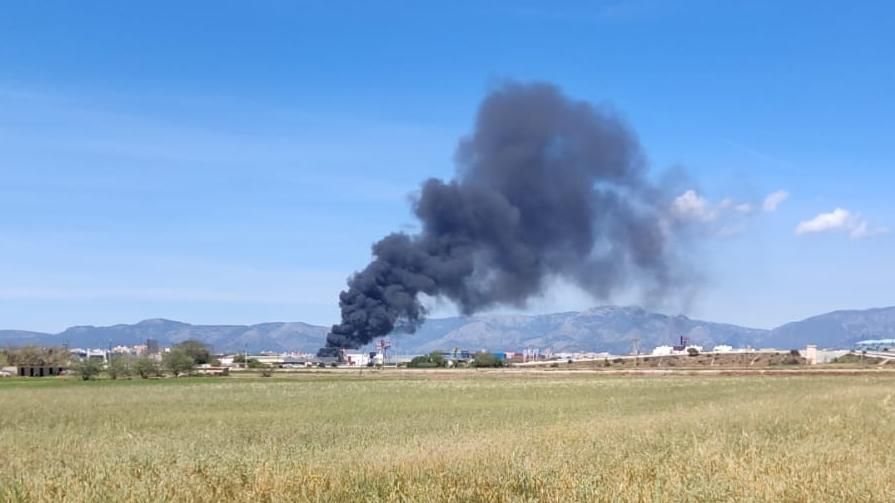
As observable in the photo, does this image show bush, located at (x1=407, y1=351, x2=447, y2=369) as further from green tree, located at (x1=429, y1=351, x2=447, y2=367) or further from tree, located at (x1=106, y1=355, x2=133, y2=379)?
tree, located at (x1=106, y1=355, x2=133, y2=379)

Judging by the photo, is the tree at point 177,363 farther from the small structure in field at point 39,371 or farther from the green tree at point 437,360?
the green tree at point 437,360

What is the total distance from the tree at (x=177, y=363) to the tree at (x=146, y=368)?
4218 millimetres

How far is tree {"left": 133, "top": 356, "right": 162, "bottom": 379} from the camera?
125m

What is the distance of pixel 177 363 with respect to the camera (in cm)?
13275

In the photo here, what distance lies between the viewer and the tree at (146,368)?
125 meters

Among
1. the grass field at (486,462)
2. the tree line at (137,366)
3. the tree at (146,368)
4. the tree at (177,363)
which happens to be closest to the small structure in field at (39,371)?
the tree line at (137,366)

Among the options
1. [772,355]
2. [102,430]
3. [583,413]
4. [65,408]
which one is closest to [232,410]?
[65,408]

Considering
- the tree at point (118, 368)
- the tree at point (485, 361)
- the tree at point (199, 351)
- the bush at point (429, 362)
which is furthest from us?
the tree at point (485, 361)

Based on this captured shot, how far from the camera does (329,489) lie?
11.1m

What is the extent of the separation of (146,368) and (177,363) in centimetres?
799

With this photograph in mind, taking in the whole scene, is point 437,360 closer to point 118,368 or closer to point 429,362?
point 429,362

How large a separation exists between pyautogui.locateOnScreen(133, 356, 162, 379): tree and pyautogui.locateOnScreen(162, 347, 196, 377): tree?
422 cm

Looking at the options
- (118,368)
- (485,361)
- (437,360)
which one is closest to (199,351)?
(437,360)

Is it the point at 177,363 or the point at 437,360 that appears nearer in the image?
the point at 177,363
